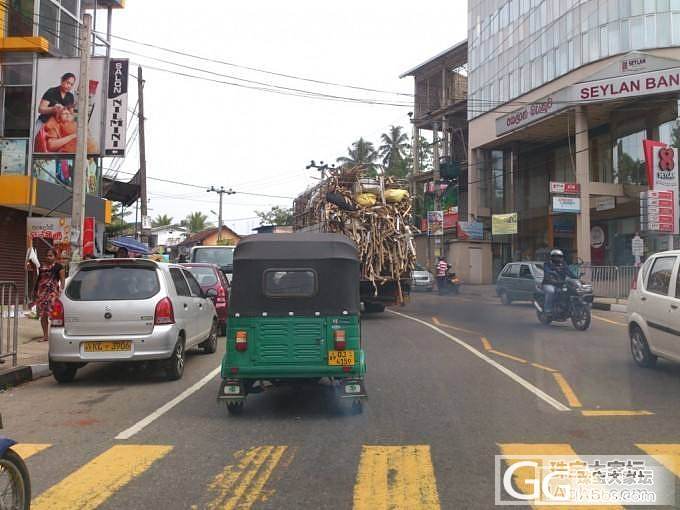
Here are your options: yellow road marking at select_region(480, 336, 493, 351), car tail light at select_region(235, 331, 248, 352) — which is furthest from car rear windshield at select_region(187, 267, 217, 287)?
car tail light at select_region(235, 331, 248, 352)

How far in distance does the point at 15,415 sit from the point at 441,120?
45069 mm

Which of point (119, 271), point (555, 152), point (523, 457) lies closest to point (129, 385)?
point (119, 271)

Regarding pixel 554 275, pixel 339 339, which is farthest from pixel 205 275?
Result: pixel 554 275

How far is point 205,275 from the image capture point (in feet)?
43.7

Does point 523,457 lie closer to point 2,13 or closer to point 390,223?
point 390,223

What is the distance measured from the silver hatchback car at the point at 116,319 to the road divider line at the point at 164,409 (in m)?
0.45

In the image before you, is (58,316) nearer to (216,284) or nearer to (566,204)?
(216,284)

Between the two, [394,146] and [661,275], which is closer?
[661,275]

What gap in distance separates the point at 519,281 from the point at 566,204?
37.0 ft

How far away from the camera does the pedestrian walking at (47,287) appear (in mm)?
11328

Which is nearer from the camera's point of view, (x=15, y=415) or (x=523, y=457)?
(x=523, y=457)

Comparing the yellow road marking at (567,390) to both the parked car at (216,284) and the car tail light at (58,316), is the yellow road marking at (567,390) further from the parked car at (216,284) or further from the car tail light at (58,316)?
the parked car at (216,284)

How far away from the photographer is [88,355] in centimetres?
780

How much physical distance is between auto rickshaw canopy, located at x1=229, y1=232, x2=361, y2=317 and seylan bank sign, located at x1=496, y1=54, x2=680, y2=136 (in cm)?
2666
